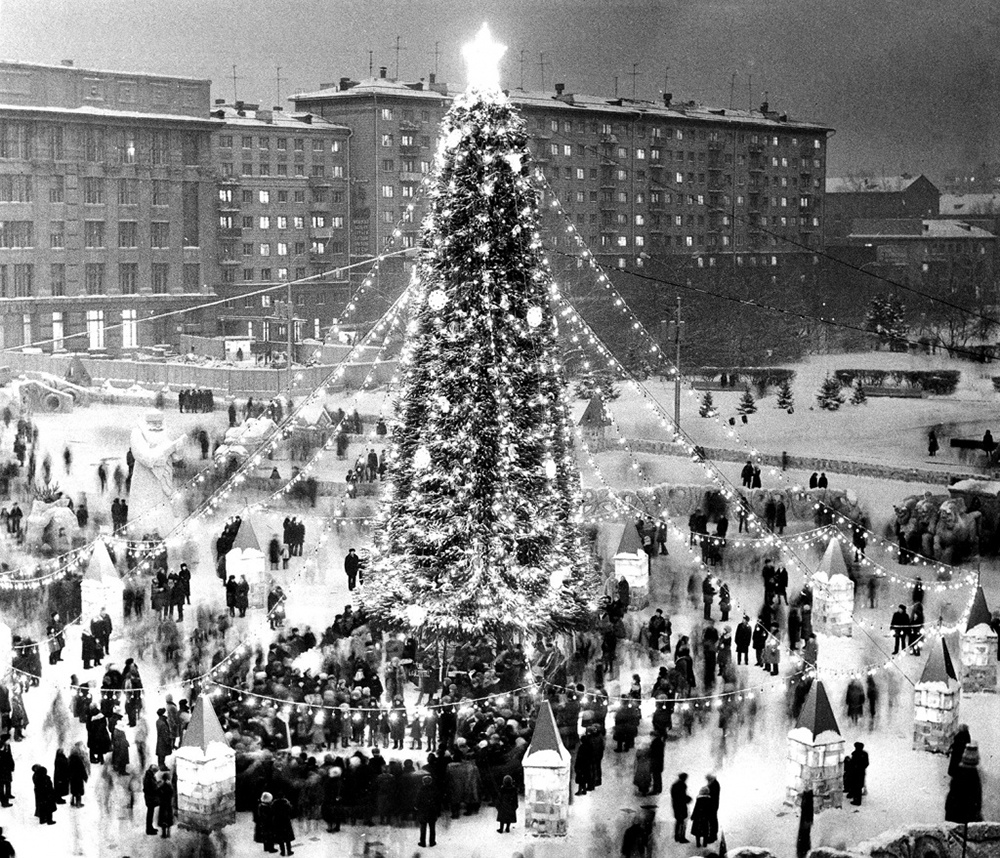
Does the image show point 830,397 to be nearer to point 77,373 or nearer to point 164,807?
point 77,373

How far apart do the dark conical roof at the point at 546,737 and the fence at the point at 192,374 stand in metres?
22.4

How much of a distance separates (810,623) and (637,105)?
55.8 ft

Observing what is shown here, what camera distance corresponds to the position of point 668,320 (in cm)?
4272

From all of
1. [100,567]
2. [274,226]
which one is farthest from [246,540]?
[274,226]

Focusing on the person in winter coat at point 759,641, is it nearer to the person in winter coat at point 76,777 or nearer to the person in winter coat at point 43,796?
the person in winter coat at point 76,777

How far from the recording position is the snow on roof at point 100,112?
37.8 m

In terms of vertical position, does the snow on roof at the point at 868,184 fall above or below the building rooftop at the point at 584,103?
below

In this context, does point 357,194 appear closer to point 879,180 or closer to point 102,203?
point 102,203

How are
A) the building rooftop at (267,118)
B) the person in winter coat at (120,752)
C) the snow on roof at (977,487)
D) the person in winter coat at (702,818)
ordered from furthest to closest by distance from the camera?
the building rooftop at (267,118)
the snow on roof at (977,487)
the person in winter coat at (120,752)
the person in winter coat at (702,818)

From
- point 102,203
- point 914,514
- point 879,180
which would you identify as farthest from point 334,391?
point 914,514

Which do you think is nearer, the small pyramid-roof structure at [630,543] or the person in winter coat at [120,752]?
the person in winter coat at [120,752]

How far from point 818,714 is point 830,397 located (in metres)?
23.4

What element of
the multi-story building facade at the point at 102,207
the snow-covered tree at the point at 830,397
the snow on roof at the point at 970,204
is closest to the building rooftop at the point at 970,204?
the snow on roof at the point at 970,204

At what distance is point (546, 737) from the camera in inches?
590
